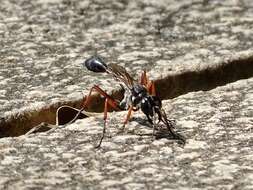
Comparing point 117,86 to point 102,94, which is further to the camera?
point 117,86

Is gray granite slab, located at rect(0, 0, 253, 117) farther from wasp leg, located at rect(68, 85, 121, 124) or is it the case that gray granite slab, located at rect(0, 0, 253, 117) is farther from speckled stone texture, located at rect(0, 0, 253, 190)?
wasp leg, located at rect(68, 85, 121, 124)

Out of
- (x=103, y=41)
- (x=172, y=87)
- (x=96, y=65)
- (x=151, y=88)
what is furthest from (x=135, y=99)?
(x=103, y=41)

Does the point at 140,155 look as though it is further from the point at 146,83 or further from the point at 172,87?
the point at 172,87

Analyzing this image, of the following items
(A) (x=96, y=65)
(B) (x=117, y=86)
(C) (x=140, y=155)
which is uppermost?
(A) (x=96, y=65)

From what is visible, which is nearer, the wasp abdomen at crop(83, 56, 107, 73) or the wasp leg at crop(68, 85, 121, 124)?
the wasp leg at crop(68, 85, 121, 124)

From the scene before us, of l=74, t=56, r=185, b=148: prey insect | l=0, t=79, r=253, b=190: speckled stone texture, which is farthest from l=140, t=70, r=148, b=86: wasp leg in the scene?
l=0, t=79, r=253, b=190: speckled stone texture

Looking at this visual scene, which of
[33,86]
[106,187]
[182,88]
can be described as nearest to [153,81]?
[182,88]

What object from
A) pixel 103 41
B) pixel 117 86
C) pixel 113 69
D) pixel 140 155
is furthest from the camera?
pixel 103 41
